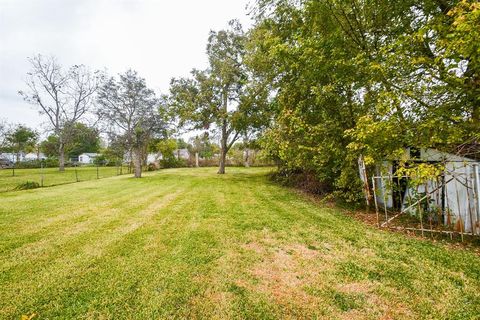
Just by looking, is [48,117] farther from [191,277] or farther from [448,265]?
[448,265]

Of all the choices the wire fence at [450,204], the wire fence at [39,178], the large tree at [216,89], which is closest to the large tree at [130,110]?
the large tree at [216,89]

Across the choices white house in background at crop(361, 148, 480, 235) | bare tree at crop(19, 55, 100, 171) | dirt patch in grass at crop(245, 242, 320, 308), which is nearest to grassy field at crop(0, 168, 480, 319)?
dirt patch in grass at crop(245, 242, 320, 308)

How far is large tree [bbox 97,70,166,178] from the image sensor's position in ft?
57.5

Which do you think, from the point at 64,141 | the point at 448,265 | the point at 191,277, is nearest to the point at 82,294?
the point at 191,277

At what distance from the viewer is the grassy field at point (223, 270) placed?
2455 mm

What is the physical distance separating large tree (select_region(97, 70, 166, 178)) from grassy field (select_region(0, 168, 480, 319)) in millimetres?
12353

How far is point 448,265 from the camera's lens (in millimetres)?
3570

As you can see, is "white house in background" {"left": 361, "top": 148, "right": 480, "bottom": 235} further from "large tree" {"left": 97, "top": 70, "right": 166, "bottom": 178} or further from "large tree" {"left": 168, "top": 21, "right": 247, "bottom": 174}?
"large tree" {"left": 97, "top": 70, "right": 166, "bottom": 178}

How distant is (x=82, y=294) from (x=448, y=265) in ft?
18.2

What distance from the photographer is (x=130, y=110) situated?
58.7 feet

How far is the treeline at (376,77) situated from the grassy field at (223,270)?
2.32 metres

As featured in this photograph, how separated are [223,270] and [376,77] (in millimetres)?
5897

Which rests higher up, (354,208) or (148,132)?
(148,132)

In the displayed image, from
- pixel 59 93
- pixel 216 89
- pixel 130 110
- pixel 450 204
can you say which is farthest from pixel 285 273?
pixel 59 93
